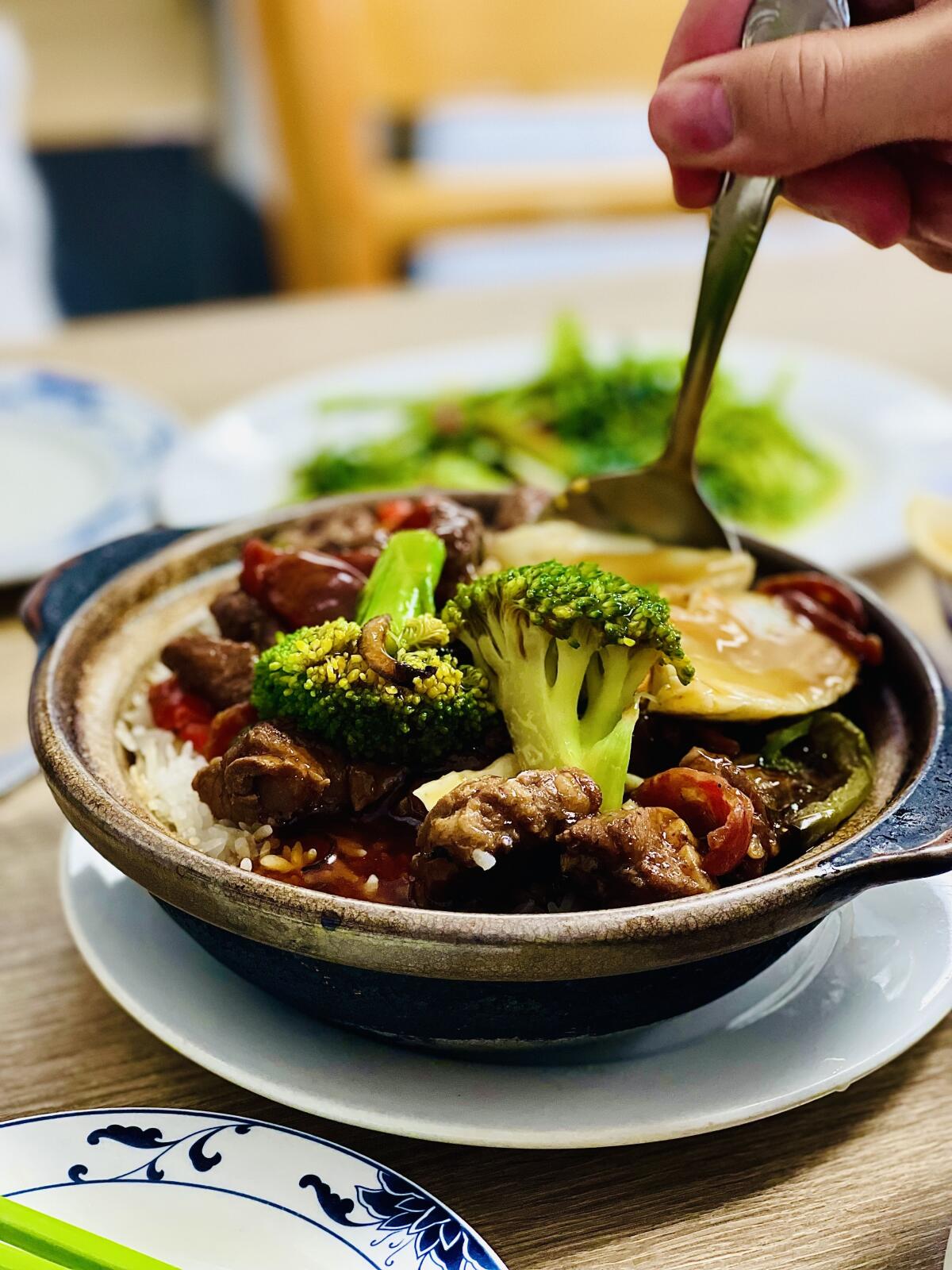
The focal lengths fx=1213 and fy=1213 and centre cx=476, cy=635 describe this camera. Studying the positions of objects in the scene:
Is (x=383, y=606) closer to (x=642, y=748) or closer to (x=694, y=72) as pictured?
(x=642, y=748)

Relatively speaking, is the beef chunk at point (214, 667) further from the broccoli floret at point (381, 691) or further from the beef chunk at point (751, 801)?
the beef chunk at point (751, 801)

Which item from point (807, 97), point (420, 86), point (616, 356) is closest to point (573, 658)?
point (807, 97)

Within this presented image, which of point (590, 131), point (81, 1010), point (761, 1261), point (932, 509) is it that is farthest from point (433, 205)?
point (761, 1261)

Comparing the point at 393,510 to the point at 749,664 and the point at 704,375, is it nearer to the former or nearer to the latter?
the point at 704,375

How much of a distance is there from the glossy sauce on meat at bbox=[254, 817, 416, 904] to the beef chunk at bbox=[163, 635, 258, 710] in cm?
24

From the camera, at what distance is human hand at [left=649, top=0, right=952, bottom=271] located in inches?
52.8

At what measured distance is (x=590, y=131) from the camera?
6996mm

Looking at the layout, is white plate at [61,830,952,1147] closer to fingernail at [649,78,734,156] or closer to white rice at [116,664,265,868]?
white rice at [116,664,265,868]

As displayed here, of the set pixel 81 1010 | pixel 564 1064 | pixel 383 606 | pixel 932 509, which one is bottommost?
pixel 81 1010

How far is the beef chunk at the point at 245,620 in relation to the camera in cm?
159

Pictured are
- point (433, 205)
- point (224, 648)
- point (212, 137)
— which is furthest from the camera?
point (212, 137)

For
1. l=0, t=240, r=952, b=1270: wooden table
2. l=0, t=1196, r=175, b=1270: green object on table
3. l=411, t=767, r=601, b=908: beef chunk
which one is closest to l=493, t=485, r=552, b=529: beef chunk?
l=411, t=767, r=601, b=908: beef chunk

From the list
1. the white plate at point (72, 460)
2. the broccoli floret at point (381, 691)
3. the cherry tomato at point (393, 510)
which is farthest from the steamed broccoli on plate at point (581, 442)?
the broccoli floret at point (381, 691)

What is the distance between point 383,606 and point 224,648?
0.23m
